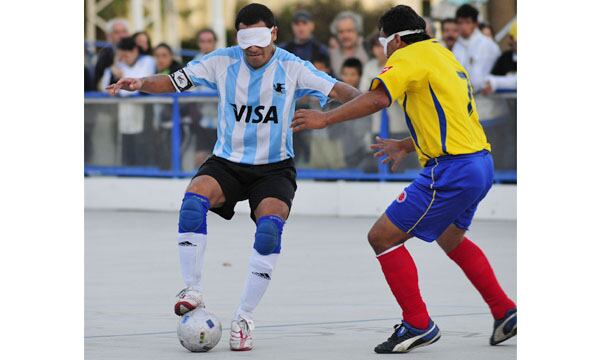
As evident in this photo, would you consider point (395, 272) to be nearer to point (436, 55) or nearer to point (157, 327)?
point (436, 55)

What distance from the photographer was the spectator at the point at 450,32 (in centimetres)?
1574

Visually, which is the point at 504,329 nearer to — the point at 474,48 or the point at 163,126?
the point at 474,48

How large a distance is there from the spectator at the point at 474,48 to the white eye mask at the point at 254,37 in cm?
764

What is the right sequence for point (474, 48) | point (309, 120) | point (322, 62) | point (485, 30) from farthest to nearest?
point (322, 62) < point (485, 30) < point (474, 48) < point (309, 120)

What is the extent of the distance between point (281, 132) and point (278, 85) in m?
0.28

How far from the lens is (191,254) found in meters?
7.88

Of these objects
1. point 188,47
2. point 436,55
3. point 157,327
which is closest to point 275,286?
point 157,327

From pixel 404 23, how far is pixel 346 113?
0.68 meters

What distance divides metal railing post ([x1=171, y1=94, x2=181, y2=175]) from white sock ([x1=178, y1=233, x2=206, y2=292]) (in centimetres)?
997

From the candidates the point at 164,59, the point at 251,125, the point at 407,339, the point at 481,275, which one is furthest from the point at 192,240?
the point at 164,59
